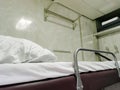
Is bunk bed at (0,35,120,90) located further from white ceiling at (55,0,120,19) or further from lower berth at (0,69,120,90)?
white ceiling at (55,0,120,19)

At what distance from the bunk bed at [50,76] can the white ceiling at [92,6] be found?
Answer: 1892 mm

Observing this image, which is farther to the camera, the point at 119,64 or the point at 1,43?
the point at 119,64

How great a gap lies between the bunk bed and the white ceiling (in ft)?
6.21

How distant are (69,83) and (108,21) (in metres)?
3.10

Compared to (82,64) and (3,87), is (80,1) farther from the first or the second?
(3,87)

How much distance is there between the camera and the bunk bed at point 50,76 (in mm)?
Result: 759

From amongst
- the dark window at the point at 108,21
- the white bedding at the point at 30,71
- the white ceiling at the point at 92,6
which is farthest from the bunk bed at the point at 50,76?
the dark window at the point at 108,21

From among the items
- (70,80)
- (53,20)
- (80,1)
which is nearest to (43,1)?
(53,20)

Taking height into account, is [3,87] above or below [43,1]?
below

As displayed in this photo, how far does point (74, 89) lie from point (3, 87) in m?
0.59

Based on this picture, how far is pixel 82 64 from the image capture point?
1.32 m

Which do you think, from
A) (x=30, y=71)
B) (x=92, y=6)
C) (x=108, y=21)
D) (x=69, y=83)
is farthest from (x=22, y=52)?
(x=108, y=21)

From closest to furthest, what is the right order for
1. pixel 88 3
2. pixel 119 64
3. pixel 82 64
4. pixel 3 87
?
pixel 3 87 < pixel 82 64 < pixel 119 64 < pixel 88 3

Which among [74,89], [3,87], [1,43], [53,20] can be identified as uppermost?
[53,20]
